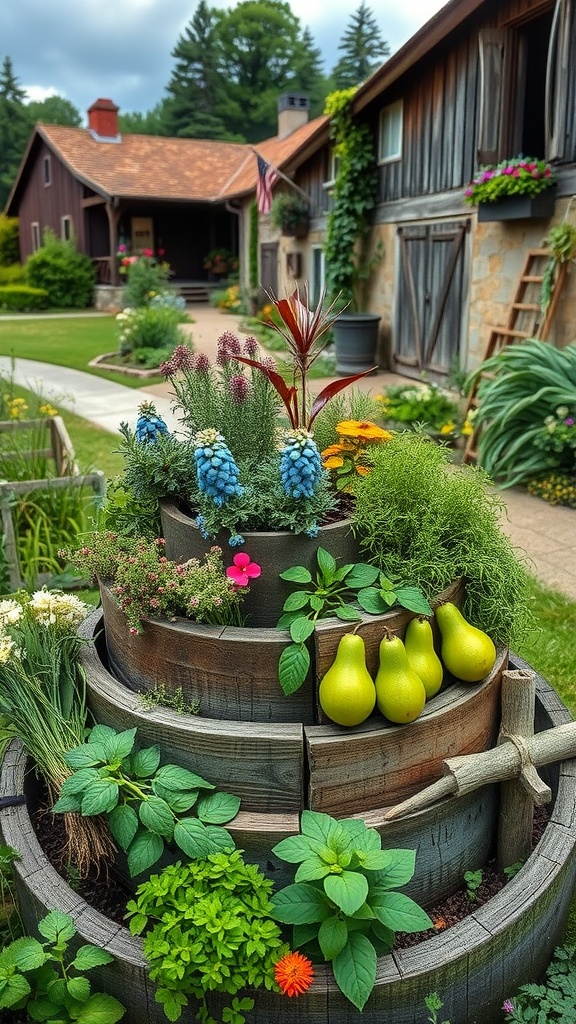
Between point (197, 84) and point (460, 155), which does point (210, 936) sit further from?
point (197, 84)

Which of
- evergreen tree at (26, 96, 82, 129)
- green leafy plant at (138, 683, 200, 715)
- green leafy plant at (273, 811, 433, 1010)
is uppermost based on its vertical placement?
evergreen tree at (26, 96, 82, 129)

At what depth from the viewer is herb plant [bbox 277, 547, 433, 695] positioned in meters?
1.99

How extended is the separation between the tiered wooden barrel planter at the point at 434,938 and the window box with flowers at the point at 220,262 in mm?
26086

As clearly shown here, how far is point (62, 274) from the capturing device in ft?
79.9

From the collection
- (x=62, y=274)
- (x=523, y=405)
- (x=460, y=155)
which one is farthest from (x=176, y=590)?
(x=62, y=274)

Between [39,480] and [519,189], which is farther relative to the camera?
[519,189]

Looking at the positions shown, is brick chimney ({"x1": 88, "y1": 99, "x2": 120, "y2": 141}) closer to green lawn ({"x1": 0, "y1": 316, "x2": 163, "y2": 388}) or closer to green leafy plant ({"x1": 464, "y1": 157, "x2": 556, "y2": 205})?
green lawn ({"x1": 0, "y1": 316, "x2": 163, "y2": 388})

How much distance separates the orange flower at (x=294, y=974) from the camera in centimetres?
168

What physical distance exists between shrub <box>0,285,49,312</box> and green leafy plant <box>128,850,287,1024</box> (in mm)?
24305

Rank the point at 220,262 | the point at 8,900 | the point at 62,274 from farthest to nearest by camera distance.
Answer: the point at 220,262 < the point at 62,274 < the point at 8,900

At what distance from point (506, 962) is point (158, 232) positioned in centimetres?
2738

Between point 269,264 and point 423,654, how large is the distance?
1920 cm

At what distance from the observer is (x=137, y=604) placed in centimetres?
213

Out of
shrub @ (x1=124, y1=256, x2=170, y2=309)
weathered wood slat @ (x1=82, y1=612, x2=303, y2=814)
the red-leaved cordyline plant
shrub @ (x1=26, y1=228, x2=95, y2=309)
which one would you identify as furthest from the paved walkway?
shrub @ (x1=26, y1=228, x2=95, y2=309)
